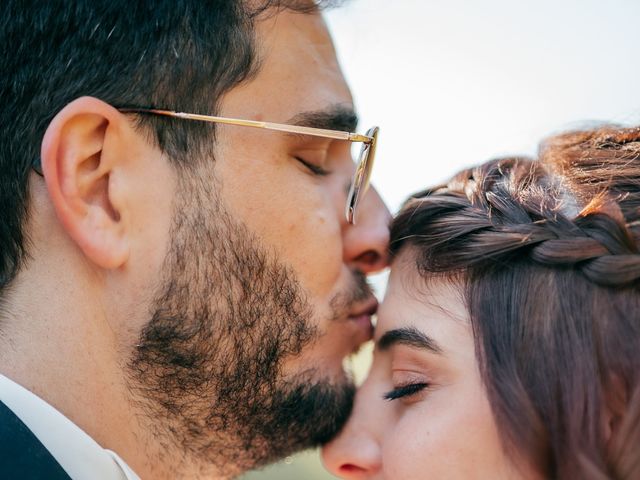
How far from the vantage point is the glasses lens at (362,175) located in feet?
10.4

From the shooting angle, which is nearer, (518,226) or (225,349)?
(518,226)

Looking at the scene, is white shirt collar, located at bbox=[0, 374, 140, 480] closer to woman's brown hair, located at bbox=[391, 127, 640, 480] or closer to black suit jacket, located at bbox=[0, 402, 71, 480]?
black suit jacket, located at bbox=[0, 402, 71, 480]

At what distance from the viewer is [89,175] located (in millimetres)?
2914

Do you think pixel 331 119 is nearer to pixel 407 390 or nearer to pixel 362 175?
pixel 362 175

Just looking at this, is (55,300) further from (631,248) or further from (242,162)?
(631,248)

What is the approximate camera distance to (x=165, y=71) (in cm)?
303

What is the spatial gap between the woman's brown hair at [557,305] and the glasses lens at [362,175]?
350mm

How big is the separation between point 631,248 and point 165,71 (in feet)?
5.57

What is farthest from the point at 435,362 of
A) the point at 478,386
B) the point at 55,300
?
the point at 55,300

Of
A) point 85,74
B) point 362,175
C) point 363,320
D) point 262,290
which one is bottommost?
point 363,320

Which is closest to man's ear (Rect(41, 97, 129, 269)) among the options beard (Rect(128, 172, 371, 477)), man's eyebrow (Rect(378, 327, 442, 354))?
beard (Rect(128, 172, 371, 477))

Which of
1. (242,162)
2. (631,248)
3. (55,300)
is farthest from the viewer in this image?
(242,162)

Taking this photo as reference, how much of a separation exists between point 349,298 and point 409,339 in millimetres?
414

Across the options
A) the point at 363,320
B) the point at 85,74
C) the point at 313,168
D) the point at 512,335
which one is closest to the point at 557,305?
the point at 512,335
